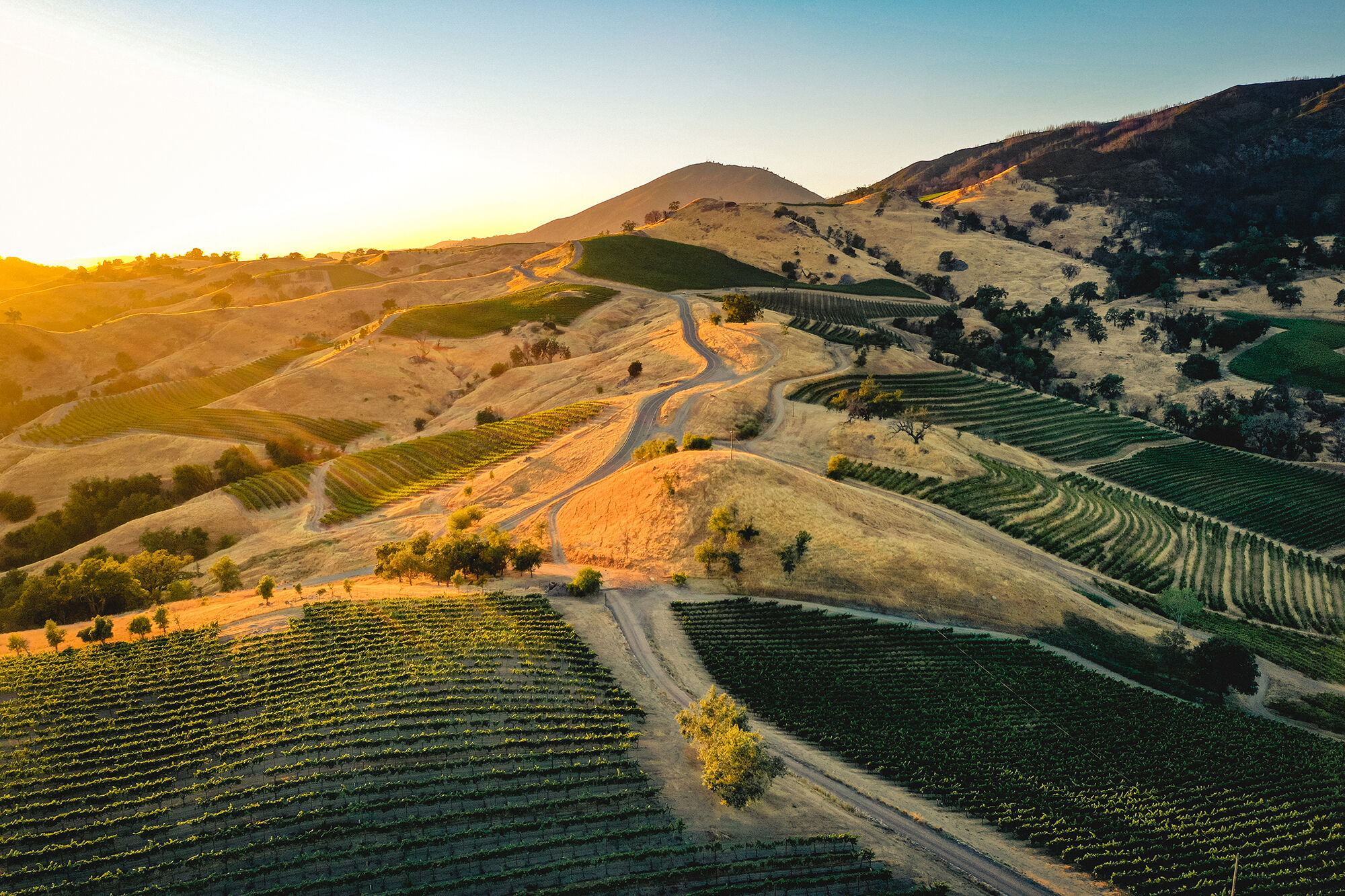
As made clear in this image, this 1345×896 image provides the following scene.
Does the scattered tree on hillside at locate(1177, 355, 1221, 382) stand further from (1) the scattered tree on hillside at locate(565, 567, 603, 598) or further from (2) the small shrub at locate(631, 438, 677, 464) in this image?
(1) the scattered tree on hillside at locate(565, 567, 603, 598)

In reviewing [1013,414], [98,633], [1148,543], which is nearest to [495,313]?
[1013,414]

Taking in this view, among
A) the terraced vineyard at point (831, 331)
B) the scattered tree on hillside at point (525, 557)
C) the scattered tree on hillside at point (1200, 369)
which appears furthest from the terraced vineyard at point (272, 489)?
the scattered tree on hillside at point (1200, 369)

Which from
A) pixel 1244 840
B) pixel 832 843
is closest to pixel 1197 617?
pixel 1244 840

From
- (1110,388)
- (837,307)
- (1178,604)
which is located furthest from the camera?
(837,307)

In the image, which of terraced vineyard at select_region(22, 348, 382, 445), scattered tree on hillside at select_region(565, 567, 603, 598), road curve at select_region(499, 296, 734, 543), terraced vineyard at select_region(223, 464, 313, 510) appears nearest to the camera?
scattered tree on hillside at select_region(565, 567, 603, 598)

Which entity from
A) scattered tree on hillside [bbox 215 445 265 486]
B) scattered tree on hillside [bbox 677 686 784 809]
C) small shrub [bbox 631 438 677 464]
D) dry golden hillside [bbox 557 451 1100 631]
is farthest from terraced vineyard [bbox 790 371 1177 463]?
scattered tree on hillside [bbox 215 445 265 486]

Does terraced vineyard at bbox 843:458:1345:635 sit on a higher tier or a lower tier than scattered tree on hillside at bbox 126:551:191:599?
lower

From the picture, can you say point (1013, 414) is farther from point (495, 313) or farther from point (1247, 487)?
point (495, 313)

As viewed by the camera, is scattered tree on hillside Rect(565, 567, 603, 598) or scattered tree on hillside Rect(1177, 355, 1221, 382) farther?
scattered tree on hillside Rect(1177, 355, 1221, 382)
